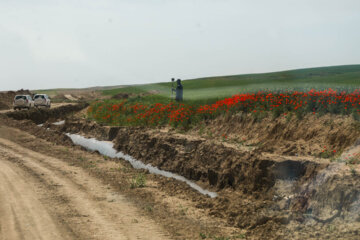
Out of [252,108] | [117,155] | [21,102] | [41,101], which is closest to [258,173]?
[252,108]

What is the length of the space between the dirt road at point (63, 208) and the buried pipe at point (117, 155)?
3.26 m

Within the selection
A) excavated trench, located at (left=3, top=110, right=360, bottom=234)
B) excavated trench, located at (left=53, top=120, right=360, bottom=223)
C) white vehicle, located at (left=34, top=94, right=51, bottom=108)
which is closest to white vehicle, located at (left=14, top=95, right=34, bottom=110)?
white vehicle, located at (left=34, top=94, right=51, bottom=108)

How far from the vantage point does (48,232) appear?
8.21m

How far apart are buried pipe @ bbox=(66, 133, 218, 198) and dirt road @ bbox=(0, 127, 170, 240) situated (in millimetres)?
3262

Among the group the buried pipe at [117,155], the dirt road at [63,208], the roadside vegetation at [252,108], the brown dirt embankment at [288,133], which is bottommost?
the buried pipe at [117,155]

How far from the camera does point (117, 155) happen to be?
19.9m

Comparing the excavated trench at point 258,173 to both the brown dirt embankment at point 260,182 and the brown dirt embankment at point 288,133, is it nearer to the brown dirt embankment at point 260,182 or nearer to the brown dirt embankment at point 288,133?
the brown dirt embankment at point 260,182

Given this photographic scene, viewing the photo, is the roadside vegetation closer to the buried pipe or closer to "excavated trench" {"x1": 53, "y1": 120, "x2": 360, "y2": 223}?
"excavated trench" {"x1": 53, "y1": 120, "x2": 360, "y2": 223}

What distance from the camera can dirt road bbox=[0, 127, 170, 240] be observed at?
8273mm

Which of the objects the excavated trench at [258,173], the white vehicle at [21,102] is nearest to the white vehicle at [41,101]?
the white vehicle at [21,102]

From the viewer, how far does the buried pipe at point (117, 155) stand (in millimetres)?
13828

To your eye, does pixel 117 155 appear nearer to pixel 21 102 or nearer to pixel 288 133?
pixel 288 133

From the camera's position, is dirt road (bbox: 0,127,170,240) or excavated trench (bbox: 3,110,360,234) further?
excavated trench (bbox: 3,110,360,234)

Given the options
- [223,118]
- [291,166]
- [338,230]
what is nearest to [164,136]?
[223,118]
